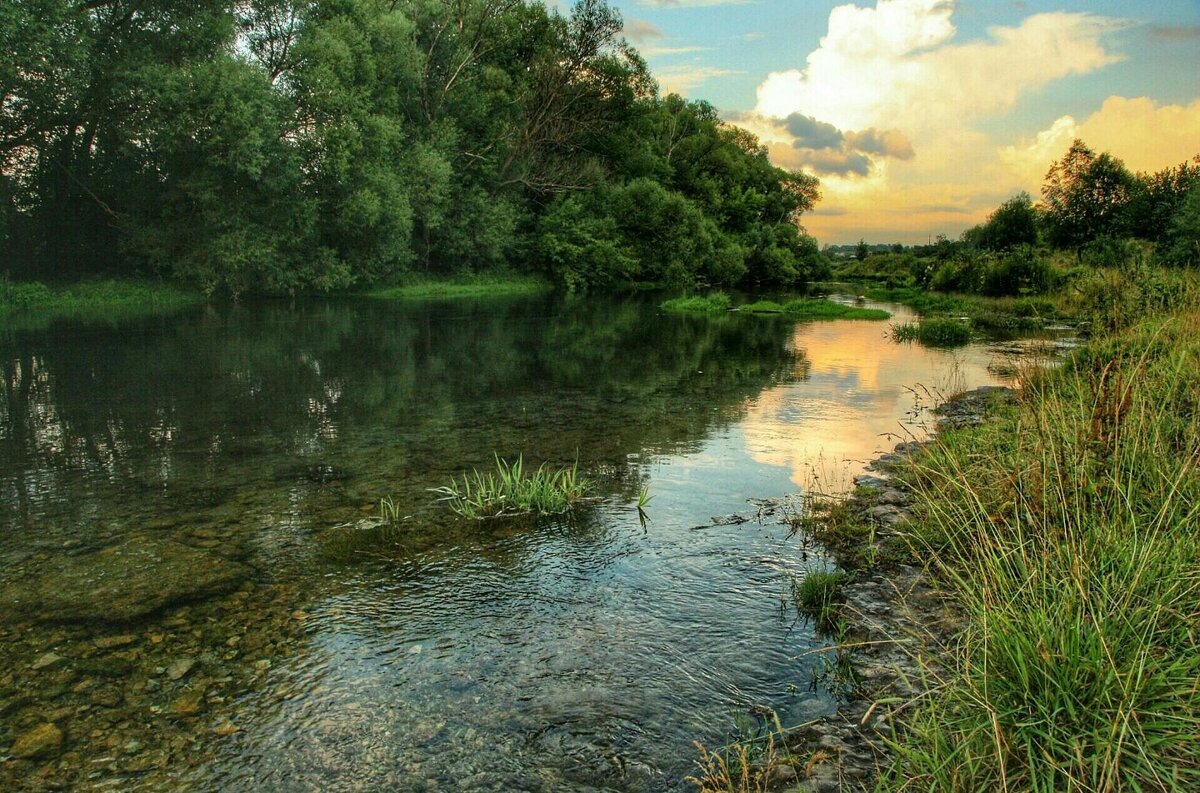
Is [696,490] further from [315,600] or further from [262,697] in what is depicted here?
[262,697]

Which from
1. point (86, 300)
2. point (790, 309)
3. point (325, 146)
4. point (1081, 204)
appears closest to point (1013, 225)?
point (1081, 204)

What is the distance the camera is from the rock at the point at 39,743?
4508mm

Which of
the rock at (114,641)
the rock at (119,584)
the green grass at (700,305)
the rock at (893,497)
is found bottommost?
the rock at (114,641)

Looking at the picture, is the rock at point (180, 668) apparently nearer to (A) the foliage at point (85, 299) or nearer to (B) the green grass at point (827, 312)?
(A) the foliage at point (85, 299)

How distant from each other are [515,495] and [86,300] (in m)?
34.8

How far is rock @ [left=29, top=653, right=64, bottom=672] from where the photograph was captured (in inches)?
214

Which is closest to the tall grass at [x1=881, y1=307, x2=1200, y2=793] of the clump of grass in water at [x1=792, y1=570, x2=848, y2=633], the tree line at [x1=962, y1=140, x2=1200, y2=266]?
the clump of grass in water at [x1=792, y1=570, x2=848, y2=633]

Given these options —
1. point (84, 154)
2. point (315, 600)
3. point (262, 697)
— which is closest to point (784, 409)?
point (315, 600)

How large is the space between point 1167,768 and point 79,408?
53.0 feet

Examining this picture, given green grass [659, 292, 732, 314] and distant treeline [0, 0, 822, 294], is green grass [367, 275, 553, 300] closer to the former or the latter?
distant treeline [0, 0, 822, 294]

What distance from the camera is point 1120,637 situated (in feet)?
11.5

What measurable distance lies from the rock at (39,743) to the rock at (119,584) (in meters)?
1.44

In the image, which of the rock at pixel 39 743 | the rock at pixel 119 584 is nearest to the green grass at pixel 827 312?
the rock at pixel 119 584

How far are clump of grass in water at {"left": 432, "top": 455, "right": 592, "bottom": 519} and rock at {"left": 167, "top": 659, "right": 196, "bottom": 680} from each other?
3335mm
